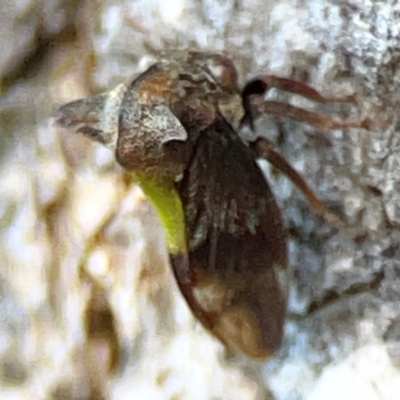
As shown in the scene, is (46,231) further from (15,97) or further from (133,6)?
(133,6)

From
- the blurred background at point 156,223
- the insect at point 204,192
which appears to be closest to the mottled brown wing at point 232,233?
the insect at point 204,192

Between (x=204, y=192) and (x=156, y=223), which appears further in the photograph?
(x=156, y=223)

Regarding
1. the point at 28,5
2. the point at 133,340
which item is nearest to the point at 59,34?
the point at 28,5

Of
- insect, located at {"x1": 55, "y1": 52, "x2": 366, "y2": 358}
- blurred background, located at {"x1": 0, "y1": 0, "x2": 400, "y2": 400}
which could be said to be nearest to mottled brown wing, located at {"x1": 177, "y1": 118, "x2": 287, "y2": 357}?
insect, located at {"x1": 55, "y1": 52, "x2": 366, "y2": 358}

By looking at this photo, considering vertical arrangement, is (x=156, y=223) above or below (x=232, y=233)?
below

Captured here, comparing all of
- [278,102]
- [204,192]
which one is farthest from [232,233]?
[278,102]

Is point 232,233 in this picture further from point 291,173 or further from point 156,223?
point 156,223
